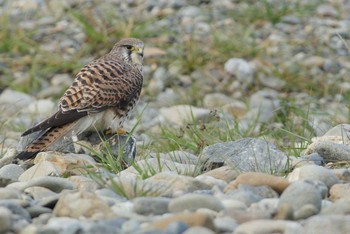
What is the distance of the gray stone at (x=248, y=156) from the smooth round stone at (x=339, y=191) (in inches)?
25.0

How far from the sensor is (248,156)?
188 inches

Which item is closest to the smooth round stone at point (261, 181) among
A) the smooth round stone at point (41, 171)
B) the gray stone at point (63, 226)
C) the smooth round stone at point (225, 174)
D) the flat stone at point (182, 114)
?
the smooth round stone at point (225, 174)

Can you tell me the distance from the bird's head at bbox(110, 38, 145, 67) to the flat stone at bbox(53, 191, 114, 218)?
9.12 feet

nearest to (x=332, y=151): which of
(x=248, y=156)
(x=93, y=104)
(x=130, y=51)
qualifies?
(x=248, y=156)

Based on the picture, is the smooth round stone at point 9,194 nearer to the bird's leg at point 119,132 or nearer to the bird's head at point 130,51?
the bird's leg at point 119,132

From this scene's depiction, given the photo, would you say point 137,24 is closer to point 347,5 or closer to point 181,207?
point 347,5

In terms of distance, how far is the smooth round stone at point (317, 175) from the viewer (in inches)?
162

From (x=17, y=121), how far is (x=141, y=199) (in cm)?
432

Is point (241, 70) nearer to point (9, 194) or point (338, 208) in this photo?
point (9, 194)

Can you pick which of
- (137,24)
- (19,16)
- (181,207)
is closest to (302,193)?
(181,207)

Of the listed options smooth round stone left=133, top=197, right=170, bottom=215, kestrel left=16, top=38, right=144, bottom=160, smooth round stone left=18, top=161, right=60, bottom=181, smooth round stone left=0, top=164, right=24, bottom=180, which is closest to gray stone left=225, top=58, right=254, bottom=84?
kestrel left=16, top=38, right=144, bottom=160

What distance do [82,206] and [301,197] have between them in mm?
829

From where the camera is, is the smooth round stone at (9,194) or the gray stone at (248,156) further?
the gray stone at (248,156)

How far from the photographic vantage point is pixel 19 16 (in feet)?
32.9
